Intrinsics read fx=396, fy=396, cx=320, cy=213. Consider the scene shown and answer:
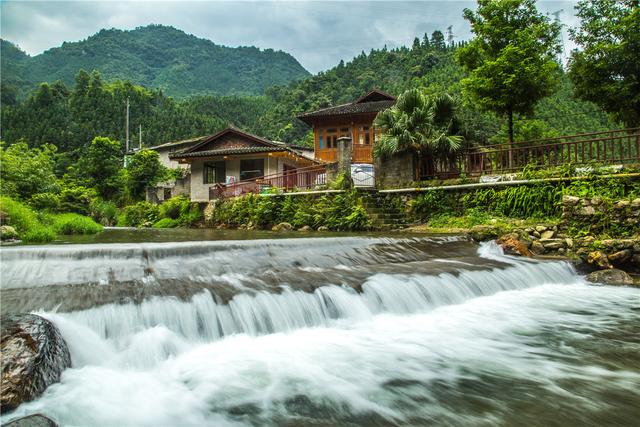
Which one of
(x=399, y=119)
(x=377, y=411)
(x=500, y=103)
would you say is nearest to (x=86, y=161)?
(x=399, y=119)

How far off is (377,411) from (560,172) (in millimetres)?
11353

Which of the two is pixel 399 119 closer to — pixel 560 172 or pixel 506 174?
pixel 506 174

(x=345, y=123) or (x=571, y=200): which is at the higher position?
(x=345, y=123)

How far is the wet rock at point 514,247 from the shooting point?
9.74m

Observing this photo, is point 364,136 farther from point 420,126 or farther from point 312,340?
point 312,340

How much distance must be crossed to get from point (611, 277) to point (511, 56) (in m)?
10.2

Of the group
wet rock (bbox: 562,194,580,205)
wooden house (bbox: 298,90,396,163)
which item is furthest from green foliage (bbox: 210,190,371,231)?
wooden house (bbox: 298,90,396,163)

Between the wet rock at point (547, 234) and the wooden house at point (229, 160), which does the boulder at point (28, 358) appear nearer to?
the wet rock at point (547, 234)

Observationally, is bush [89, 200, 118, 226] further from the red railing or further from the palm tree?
the palm tree

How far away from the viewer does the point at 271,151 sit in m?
23.6

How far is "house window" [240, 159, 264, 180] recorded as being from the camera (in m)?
25.3

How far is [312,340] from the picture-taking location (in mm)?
4930

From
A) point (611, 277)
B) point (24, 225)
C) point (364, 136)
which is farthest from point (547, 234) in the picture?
point (364, 136)

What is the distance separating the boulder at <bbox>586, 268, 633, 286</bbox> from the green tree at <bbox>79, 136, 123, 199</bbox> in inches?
1389
